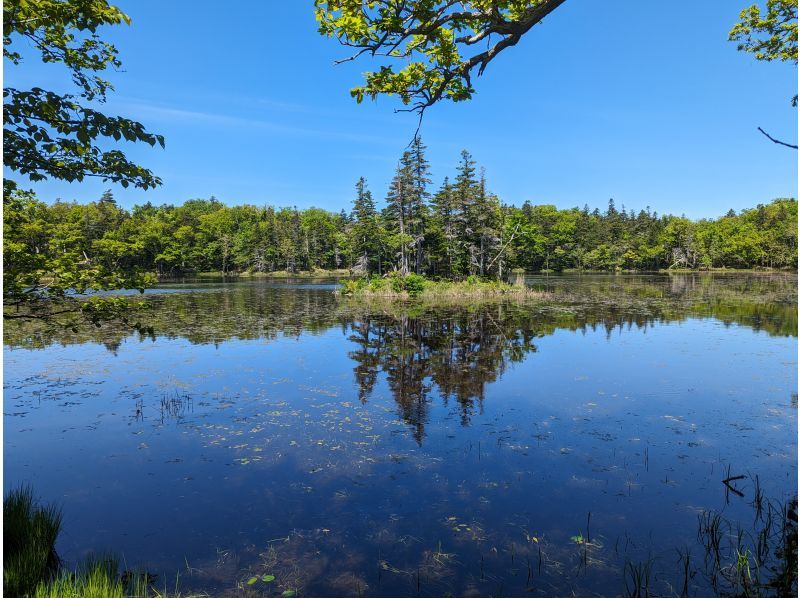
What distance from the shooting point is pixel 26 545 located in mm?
5465

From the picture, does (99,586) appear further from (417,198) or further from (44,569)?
(417,198)

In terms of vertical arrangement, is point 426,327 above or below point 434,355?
above

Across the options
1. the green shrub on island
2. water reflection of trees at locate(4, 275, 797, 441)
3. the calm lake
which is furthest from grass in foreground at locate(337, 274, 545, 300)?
the calm lake

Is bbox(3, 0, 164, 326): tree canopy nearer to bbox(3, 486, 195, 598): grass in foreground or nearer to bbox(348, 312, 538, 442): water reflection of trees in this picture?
bbox(3, 486, 195, 598): grass in foreground

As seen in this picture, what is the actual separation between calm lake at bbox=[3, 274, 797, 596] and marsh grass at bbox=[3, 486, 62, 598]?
610 millimetres

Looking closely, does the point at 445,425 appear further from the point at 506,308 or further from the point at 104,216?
the point at 104,216

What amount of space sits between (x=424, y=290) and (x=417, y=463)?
1431 inches

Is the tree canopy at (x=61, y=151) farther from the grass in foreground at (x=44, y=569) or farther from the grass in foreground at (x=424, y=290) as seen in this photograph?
the grass in foreground at (x=424, y=290)

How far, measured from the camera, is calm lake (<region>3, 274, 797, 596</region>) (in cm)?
611

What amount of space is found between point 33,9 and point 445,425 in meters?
9.66

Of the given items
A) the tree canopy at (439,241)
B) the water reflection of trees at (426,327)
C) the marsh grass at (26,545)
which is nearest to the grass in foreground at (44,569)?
the marsh grass at (26,545)

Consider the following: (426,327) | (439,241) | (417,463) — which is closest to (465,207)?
(439,241)

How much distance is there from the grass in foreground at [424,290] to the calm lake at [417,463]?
2443 cm

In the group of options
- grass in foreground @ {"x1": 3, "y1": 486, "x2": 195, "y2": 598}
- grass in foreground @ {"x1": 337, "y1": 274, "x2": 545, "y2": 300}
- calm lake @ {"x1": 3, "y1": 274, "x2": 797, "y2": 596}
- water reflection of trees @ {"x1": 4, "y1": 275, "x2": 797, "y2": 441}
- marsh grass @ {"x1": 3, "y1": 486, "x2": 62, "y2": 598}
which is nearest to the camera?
grass in foreground @ {"x1": 3, "y1": 486, "x2": 195, "y2": 598}
